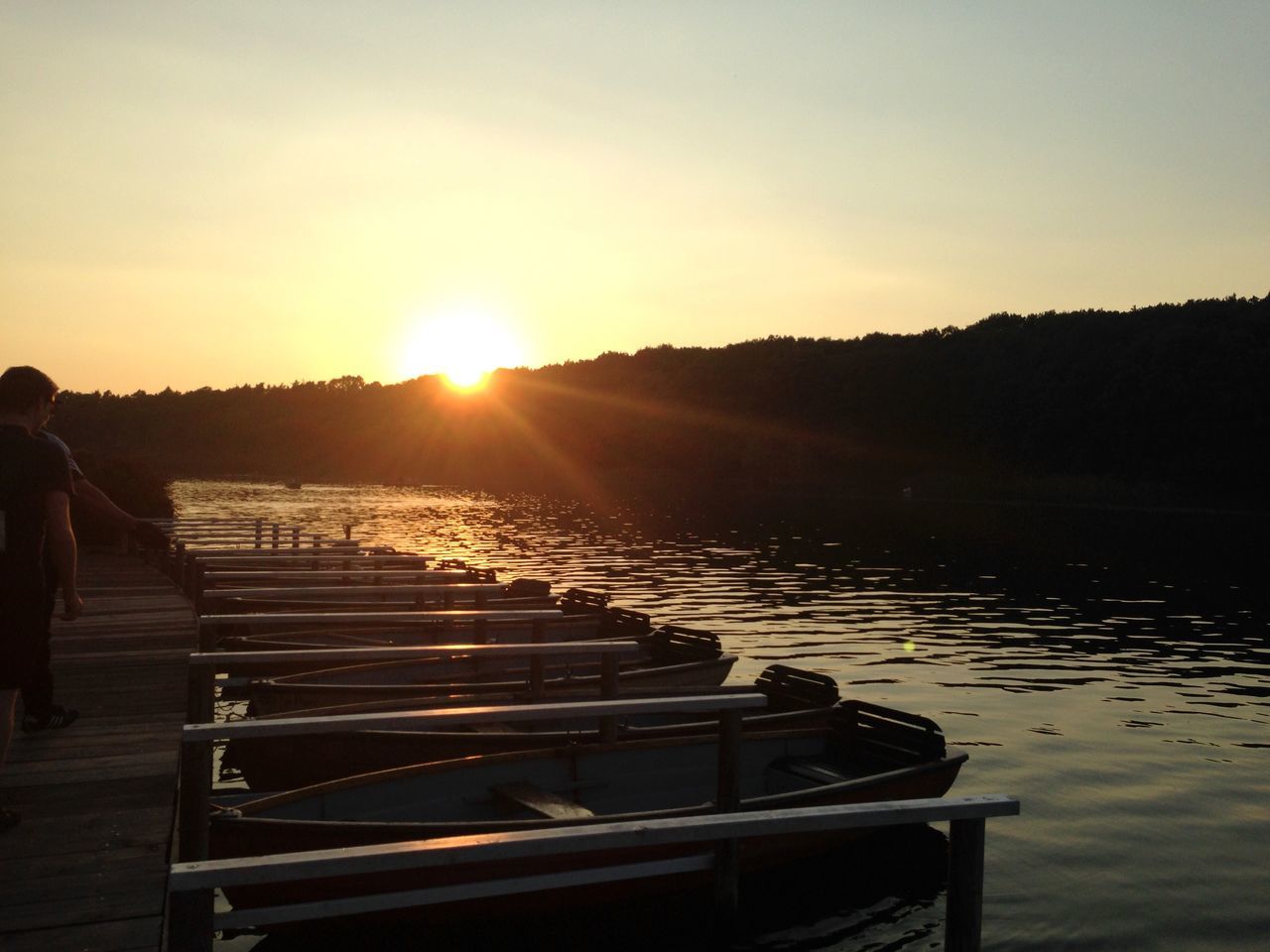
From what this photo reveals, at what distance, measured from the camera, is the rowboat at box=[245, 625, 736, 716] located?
35.7ft

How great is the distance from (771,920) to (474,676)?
538 cm

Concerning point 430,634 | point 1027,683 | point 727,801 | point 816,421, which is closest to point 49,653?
point 727,801

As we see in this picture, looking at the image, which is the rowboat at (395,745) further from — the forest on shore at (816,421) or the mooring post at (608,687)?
the forest on shore at (816,421)

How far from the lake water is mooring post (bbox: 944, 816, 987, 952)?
3660 mm

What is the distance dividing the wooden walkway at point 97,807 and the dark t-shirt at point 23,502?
1572 millimetres

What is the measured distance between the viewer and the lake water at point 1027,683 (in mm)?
8945

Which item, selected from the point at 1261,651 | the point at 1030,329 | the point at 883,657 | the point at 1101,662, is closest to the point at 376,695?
the point at 883,657

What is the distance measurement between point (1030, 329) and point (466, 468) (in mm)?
69120

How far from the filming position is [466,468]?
136 metres

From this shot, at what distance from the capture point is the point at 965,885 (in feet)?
15.6

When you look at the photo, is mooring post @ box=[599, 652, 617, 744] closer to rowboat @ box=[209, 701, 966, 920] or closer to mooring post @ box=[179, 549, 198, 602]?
rowboat @ box=[209, 701, 966, 920]

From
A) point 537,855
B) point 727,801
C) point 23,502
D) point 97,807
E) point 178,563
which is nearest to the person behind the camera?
point 537,855

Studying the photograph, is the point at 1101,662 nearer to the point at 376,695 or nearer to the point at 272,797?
the point at 376,695

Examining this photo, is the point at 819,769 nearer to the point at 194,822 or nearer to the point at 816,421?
the point at 194,822
